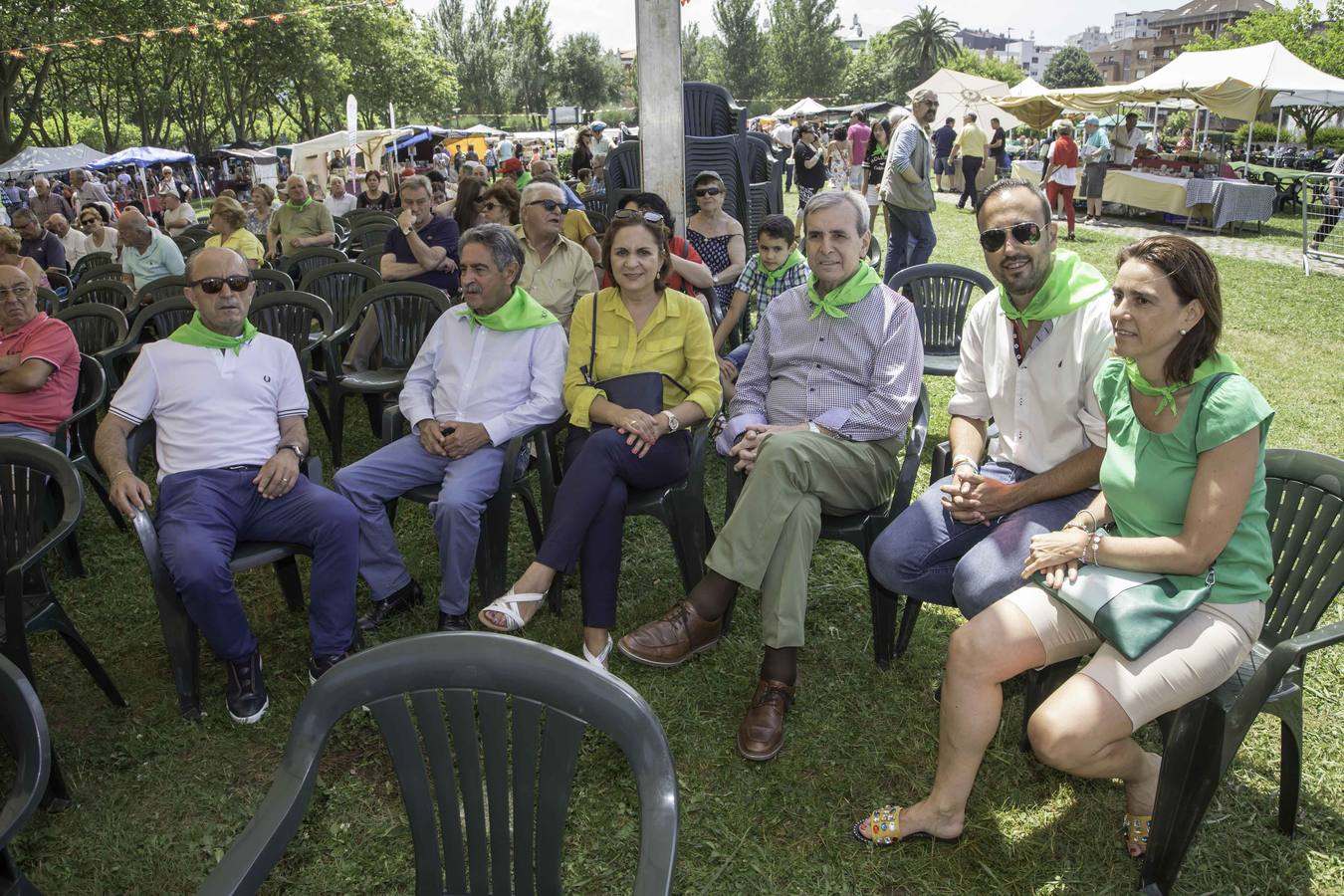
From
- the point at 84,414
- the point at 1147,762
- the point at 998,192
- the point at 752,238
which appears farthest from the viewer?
the point at 752,238

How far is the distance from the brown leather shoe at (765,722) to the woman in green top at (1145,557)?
42 cm

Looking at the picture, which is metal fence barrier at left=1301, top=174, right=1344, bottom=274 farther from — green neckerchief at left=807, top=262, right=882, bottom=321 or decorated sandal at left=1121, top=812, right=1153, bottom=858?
decorated sandal at left=1121, top=812, right=1153, bottom=858

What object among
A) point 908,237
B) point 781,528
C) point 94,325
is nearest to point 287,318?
point 94,325

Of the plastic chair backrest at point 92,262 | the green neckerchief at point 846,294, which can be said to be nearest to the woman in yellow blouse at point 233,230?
the plastic chair backrest at point 92,262

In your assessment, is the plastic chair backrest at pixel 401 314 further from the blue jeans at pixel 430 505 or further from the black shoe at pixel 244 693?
the black shoe at pixel 244 693

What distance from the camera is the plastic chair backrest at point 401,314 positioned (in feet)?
15.4

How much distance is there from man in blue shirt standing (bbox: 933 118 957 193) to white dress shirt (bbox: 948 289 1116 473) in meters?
16.4

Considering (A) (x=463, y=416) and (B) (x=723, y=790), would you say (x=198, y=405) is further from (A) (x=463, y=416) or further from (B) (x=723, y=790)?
(B) (x=723, y=790)

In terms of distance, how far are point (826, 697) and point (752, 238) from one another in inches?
207

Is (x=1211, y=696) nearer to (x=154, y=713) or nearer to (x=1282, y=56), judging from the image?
(x=154, y=713)

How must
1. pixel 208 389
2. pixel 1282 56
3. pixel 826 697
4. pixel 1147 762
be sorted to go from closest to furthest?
pixel 1147 762 → pixel 826 697 → pixel 208 389 → pixel 1282 56

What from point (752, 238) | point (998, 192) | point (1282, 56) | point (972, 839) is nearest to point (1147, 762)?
point (972, 839)

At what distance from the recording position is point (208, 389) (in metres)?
3.10

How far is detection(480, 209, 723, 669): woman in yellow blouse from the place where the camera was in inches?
116
